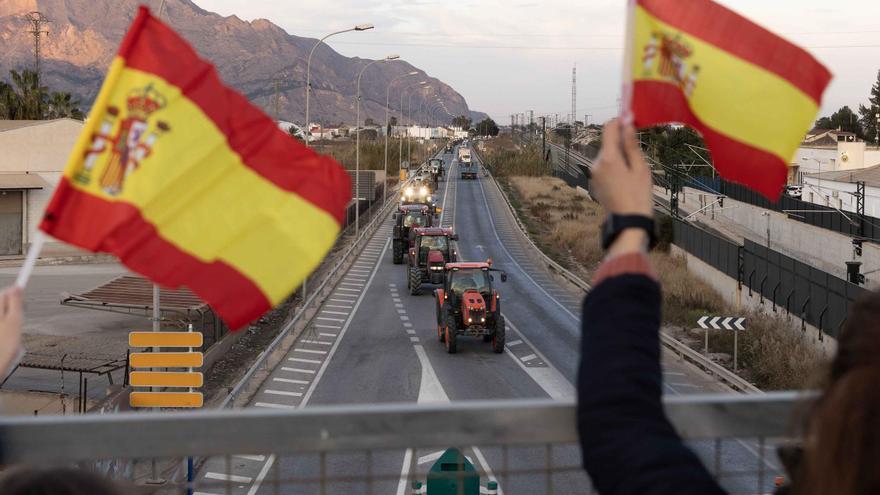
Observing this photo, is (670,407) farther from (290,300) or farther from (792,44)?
(290,300)

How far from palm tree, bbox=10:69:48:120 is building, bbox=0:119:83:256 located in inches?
789

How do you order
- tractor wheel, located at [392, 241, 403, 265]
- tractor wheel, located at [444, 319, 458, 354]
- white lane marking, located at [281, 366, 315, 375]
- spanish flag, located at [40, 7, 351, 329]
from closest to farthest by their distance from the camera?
spanish flag, located at [40, 7, 351, 329]
white lane marking, located at [281, 366, 315, 375]
tractor wheel, located at [444, 319, 458, 354]
tractor wheel, located at [392, 241, 403, 265]

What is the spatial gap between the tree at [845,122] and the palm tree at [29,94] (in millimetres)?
102299

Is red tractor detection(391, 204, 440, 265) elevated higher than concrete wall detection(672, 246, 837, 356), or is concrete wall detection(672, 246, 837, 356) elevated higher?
red tractor detection(391, 204, 440, 265)

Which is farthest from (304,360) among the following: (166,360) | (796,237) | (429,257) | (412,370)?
(796,237)

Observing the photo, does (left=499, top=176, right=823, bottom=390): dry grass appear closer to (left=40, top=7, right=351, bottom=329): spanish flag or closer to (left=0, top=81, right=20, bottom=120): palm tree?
(left=40, top=7, right=351, bottom=329): spanish flag

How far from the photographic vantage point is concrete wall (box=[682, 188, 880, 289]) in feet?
121

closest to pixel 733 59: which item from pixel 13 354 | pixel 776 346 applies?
pixel 13 354

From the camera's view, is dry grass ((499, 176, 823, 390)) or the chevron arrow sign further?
the chevron arrow sign

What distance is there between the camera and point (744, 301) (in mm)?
36594

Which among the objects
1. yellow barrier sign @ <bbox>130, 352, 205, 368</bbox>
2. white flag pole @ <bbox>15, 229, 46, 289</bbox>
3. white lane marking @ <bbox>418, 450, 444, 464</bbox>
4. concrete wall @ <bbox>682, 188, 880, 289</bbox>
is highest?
white flag pole @ <bbox>15, 229, 46, 289</bbox>

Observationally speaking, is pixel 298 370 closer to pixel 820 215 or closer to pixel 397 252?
pixel 397 252

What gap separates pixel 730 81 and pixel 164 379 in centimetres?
1530

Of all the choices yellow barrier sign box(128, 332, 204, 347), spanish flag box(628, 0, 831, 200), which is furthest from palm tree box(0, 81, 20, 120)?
spanish flag box(628, 0, 831, 200)
